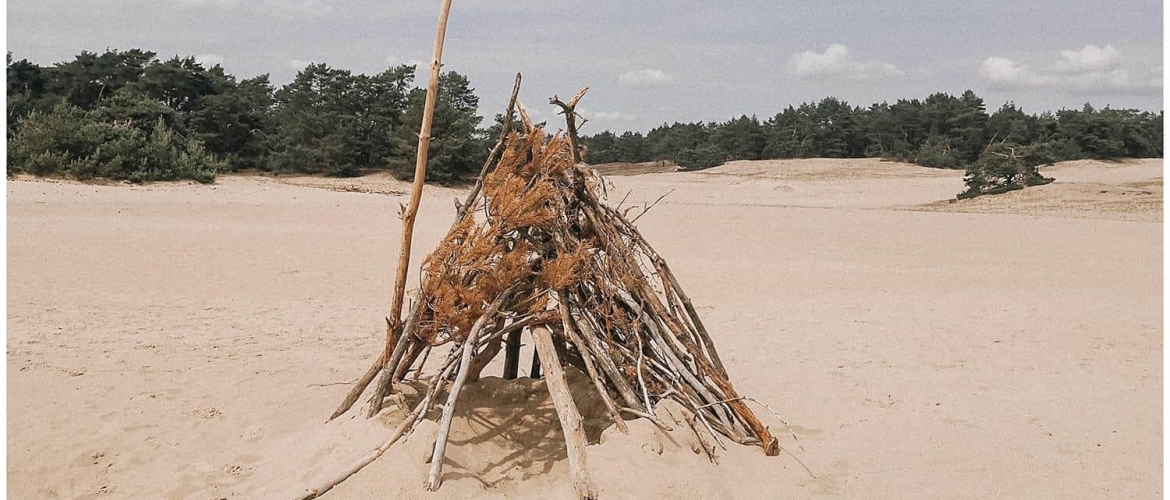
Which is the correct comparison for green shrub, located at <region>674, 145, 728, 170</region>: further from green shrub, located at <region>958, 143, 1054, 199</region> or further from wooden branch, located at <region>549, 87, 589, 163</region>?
wooden branch, located at <region>549, 87, 589, 163</region>

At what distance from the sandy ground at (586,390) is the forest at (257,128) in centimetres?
513

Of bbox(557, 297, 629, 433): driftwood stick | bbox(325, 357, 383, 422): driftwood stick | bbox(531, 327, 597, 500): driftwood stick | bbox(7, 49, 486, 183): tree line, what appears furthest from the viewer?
bbox(7, 49, 486, 183): tree line

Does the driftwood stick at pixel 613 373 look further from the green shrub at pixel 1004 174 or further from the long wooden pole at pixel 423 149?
the green shrub at pixel 1004 174

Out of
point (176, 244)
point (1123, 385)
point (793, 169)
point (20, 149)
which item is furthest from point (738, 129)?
point (1123, 385)

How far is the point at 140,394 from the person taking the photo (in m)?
Answer: 5.57

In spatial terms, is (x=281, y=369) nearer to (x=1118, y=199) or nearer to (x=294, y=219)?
(x=294, y=219)

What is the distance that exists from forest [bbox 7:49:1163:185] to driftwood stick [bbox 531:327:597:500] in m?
12.7

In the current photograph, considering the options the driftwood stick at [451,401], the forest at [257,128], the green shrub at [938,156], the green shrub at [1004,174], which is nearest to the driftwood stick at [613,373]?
the driftwood stick at [451,401]

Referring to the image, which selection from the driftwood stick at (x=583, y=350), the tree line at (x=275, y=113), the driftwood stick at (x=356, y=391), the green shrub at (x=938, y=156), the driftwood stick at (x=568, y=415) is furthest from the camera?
the green shrub at (x=938, y=156)

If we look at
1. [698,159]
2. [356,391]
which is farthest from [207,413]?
[698,159]

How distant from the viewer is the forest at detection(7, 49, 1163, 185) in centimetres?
1973

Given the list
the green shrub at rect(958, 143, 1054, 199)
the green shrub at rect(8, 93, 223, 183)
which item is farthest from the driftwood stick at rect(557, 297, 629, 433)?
the green shrub at rect(958, 143, 1054, 199)

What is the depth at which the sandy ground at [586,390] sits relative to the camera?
4148 mm

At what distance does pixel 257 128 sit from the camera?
28.5 meters
